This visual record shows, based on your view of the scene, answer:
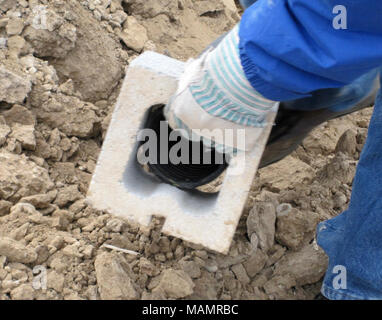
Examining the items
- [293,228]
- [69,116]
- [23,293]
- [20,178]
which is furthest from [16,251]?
[293,228]

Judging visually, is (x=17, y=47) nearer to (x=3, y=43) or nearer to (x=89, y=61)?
(x=3, y=43)

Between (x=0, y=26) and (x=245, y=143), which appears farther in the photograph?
(x=0, y=26)

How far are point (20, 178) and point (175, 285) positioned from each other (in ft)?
2.32

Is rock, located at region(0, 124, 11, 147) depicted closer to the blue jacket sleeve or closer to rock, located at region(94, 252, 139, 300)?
rock, located at region(94, 252, 139, 300)

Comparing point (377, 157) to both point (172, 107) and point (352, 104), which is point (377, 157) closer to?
point (352, 104)

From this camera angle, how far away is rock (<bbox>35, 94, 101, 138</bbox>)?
204 cm

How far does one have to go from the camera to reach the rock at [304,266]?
1812 millimetres

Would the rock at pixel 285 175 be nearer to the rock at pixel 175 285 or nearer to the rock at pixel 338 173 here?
the rock at pixel 338 173

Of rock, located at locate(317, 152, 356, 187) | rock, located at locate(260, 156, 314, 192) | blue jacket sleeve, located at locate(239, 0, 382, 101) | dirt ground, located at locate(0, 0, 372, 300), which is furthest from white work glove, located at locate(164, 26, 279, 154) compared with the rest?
rock, located at locate(317, 152, 356, 187)

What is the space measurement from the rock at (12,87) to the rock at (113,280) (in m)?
0.79

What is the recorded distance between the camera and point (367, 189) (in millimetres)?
1560

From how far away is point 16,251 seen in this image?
1526 millimetres
